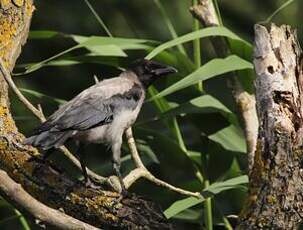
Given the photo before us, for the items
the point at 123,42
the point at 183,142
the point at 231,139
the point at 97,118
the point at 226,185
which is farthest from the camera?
the point at 183,142

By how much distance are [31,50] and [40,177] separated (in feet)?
17.1

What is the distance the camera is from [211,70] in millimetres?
4523

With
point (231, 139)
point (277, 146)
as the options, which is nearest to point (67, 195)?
point (277, 146)

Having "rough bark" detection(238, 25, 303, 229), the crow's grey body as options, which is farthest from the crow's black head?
"rough bark" detection(238, 25, 303, 229)

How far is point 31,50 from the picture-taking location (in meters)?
8.80

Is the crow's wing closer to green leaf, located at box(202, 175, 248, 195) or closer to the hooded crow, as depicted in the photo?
the hooded crow

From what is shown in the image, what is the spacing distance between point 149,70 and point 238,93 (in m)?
0.43

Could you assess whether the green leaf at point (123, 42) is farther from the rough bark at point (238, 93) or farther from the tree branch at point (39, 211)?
the tree branch at point (39, 211)

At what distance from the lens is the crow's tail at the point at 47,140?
381 cm

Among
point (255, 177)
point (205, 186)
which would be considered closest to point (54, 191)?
point (255, 177)

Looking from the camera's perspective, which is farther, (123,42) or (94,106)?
(123,42)

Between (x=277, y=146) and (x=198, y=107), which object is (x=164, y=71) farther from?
(x=277, y=146)

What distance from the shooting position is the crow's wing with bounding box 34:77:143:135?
4.12m

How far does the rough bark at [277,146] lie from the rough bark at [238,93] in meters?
0.83
